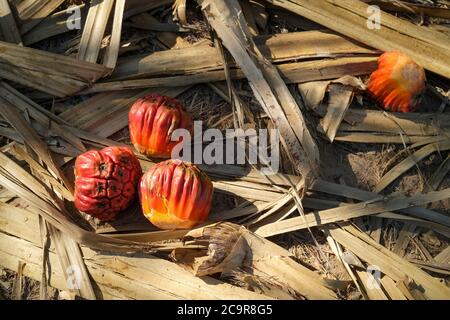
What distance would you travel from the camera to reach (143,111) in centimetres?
271

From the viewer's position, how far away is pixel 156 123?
2689 millimetres

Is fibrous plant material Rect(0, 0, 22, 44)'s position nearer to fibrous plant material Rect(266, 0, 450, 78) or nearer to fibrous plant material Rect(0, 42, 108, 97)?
fibrous plant material Rect(0, 42, 108, 97)

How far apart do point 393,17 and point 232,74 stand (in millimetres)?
1135

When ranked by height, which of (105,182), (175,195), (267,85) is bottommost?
(175,195)

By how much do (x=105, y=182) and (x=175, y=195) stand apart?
38 centimetres

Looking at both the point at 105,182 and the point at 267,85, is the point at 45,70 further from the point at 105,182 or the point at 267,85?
the point at 267,85

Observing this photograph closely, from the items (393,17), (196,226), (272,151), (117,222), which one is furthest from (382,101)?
(117,222)

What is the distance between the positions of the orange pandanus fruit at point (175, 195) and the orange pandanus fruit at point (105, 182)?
0.09m

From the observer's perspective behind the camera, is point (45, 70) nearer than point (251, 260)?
No

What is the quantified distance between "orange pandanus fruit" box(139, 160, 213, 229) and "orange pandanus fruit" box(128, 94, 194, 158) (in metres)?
0.19

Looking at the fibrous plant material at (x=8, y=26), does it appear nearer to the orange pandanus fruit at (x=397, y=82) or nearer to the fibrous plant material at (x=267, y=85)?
the fibrous plant material at (x=267, y=85)

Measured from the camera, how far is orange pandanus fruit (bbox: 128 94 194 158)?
2.70 m

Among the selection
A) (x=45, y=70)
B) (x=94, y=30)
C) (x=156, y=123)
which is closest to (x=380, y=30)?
(x=156, y=123)

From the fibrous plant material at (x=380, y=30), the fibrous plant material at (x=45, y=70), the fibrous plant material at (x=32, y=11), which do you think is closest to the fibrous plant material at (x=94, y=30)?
the fibrous plant material at (x=45, y=70)
